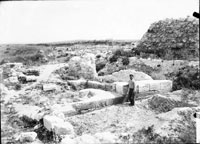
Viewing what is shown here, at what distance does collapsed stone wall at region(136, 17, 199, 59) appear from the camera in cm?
1946

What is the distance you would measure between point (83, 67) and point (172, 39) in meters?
9.56

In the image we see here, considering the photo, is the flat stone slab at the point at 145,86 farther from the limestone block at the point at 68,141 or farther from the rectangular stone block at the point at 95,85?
the limestone block at the point at 68,141

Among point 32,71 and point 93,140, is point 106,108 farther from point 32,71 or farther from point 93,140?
point 32,71

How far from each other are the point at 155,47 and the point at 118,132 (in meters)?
15.4

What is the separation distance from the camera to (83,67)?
1461cm

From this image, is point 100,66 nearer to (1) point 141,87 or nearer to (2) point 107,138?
(1) point 141,87

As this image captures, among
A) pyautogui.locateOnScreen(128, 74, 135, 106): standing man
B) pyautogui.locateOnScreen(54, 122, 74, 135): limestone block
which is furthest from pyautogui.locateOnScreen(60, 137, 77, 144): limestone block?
pyautogui.locateOnScreen(128, 74, 135, 106): standing man

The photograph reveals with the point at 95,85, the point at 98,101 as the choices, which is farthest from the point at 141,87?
the point at 95,85

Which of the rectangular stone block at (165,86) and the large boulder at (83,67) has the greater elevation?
the large boulder at (83,67)

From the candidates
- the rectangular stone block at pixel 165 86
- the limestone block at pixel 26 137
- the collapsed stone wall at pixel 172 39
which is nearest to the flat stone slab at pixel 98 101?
the rectangular stone block at pixel 165 86

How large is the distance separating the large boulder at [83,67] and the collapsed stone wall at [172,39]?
7070mm

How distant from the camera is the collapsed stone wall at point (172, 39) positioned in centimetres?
1946

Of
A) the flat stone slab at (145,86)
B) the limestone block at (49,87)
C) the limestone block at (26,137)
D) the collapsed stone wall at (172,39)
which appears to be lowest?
the limestone block at (26,137)

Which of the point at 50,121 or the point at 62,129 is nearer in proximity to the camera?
the point at 62,129
